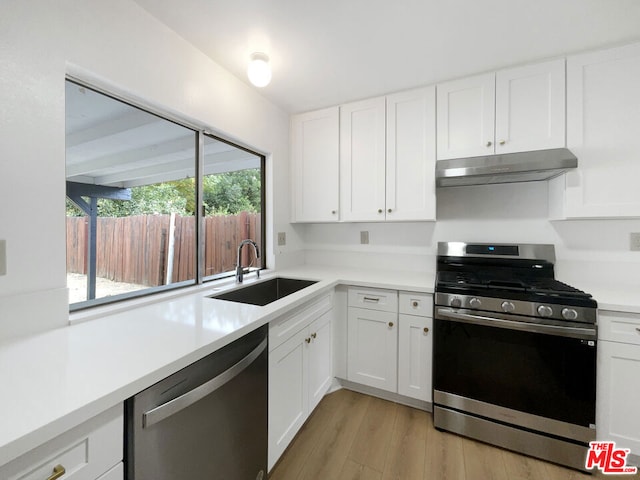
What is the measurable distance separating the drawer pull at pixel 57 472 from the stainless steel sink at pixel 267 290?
1097mm

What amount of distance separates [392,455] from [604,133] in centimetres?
226

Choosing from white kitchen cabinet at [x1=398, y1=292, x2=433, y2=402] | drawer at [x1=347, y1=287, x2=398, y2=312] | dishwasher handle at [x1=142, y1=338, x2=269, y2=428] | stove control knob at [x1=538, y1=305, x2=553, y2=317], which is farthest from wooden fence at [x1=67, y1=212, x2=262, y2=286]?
stove control knob at [x1=538, y1=305, x2=553, y2=317]

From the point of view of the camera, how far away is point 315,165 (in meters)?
2.43

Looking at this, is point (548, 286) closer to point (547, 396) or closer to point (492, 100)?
point (547, 396)

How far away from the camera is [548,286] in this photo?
5.24ft

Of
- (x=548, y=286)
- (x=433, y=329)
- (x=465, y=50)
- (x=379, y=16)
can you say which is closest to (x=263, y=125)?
(x=379, y=16)

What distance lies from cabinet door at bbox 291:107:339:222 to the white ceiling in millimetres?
498

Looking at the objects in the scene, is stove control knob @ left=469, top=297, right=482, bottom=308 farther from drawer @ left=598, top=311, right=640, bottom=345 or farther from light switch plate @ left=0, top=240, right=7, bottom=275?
light switch plate @ left=0, top=240, right=7, bottom=275

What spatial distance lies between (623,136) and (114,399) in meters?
2.66

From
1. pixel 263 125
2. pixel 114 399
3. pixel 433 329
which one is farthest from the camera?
pixel 263 125

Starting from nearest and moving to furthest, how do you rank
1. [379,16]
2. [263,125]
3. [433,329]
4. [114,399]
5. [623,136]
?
[114,399]
[379,16]
[623,136]
[433,329]
[263,125]

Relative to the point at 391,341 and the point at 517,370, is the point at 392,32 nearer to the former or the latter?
the point at 391,341

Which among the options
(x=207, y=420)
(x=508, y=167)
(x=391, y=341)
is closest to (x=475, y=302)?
(x=391, y=341)

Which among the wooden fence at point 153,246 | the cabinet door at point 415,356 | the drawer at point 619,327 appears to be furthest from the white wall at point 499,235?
the wooden fence at point 153,246
